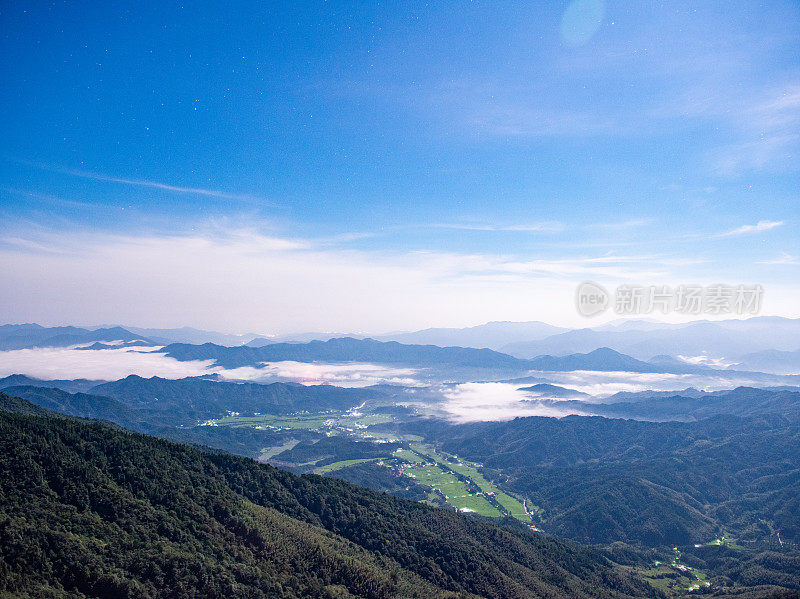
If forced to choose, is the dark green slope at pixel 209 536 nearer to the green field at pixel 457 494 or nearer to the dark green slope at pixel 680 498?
the dark green slope at pixel 680 498

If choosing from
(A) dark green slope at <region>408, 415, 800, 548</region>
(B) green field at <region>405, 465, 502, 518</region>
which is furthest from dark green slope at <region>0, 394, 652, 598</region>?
(B) green field at <region>405, 465, 502, 518</region>

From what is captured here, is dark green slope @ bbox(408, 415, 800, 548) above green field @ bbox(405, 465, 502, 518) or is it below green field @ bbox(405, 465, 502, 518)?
above

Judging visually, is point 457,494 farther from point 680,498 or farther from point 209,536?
point 209,536

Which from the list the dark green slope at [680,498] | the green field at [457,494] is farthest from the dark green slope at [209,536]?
the green field at [457,494]

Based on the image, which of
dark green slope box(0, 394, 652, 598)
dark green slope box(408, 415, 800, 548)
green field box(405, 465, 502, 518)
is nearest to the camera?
dark green slope box(0, 394, 652, 598)

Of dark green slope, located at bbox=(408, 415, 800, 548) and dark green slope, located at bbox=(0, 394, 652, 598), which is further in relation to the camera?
dark green slope, located at bbox=(408, 415, 800, 548)

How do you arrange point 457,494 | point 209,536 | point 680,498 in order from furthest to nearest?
point 457,494
point 680,498
point 209,536

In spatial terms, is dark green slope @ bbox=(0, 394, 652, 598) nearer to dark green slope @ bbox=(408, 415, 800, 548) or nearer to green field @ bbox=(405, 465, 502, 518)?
dark green slope @ bbox=(408, 415, 800, 548)

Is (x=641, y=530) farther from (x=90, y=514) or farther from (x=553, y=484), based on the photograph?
(x=90, y=514)

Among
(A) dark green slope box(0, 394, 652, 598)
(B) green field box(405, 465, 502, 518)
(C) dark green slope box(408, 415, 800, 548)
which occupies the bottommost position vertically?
(B) green field box(405, 465, 502, 518)

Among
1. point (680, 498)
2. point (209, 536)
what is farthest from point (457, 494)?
point (209, 536)
